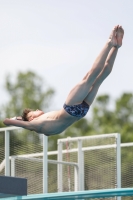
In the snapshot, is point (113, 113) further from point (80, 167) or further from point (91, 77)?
point (91, 77)

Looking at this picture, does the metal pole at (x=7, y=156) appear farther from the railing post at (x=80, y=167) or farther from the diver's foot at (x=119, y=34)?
the diver's foot at (x=119, y=34)

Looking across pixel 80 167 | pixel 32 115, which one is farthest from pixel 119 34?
pixel 80 167

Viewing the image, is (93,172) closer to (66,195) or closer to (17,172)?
(17,172)

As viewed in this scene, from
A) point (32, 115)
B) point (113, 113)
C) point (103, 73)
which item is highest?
point (113, 113)

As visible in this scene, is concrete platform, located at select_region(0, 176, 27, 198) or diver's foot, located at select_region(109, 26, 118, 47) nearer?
diver's foot, located at select_region(109, 26, 118, 47)

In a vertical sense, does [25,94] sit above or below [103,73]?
above

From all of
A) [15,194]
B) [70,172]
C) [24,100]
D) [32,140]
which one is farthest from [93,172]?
[24,100]

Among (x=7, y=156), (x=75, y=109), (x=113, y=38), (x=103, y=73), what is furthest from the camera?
(x=7, y=156)

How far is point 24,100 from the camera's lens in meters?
41.2

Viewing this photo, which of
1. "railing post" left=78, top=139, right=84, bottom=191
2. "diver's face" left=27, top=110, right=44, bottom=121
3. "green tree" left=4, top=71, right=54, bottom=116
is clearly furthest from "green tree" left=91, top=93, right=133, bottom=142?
"diver's face" left=27, top=110, right=44, bottom=121

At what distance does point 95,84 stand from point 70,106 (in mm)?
544

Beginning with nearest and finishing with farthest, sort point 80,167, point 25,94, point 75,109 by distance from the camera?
point 75,109 → point 80,167 → point 25,94

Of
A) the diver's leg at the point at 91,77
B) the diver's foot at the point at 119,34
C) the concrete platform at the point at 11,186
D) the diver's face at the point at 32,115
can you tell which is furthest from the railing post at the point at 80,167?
the diver's foot at the point at 119,34

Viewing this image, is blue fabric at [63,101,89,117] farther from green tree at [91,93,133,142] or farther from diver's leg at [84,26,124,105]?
green tree at [91,93,133,142]
